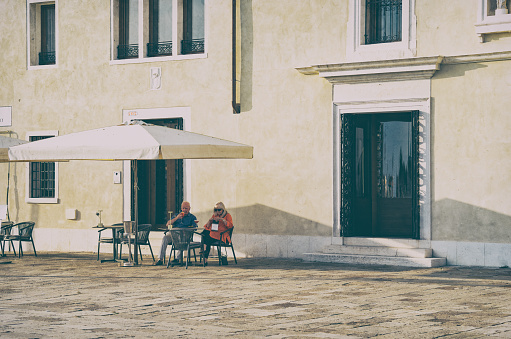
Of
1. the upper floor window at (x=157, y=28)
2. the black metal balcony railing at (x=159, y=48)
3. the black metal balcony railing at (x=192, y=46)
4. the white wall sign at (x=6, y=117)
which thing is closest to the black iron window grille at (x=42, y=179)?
the white wall sign at (x=6, y=117)

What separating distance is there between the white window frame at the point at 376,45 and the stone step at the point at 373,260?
3.82 m

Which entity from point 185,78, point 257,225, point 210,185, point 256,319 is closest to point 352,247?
point 257,225

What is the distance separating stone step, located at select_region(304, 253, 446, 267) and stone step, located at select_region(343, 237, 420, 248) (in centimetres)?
40

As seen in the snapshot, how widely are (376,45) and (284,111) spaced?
2.34 m

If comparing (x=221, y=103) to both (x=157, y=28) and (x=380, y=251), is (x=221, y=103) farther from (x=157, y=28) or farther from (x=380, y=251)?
(x=380, y=251)

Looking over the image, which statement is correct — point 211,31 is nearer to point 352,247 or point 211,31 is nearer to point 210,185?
point 210,185

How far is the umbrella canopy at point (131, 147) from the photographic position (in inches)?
550

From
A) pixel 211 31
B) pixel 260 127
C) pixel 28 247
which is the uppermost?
pixel 211 31

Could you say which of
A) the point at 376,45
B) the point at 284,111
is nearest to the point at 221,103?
the point at 284,111

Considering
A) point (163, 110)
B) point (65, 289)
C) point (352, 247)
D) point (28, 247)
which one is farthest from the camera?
point (28, 247)

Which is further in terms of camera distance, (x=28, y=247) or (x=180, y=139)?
(x=28, y=247)

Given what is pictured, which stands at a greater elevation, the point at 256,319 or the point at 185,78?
the point at 185,78

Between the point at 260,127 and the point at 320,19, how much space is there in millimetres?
2539

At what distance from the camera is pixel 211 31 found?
18.6m
